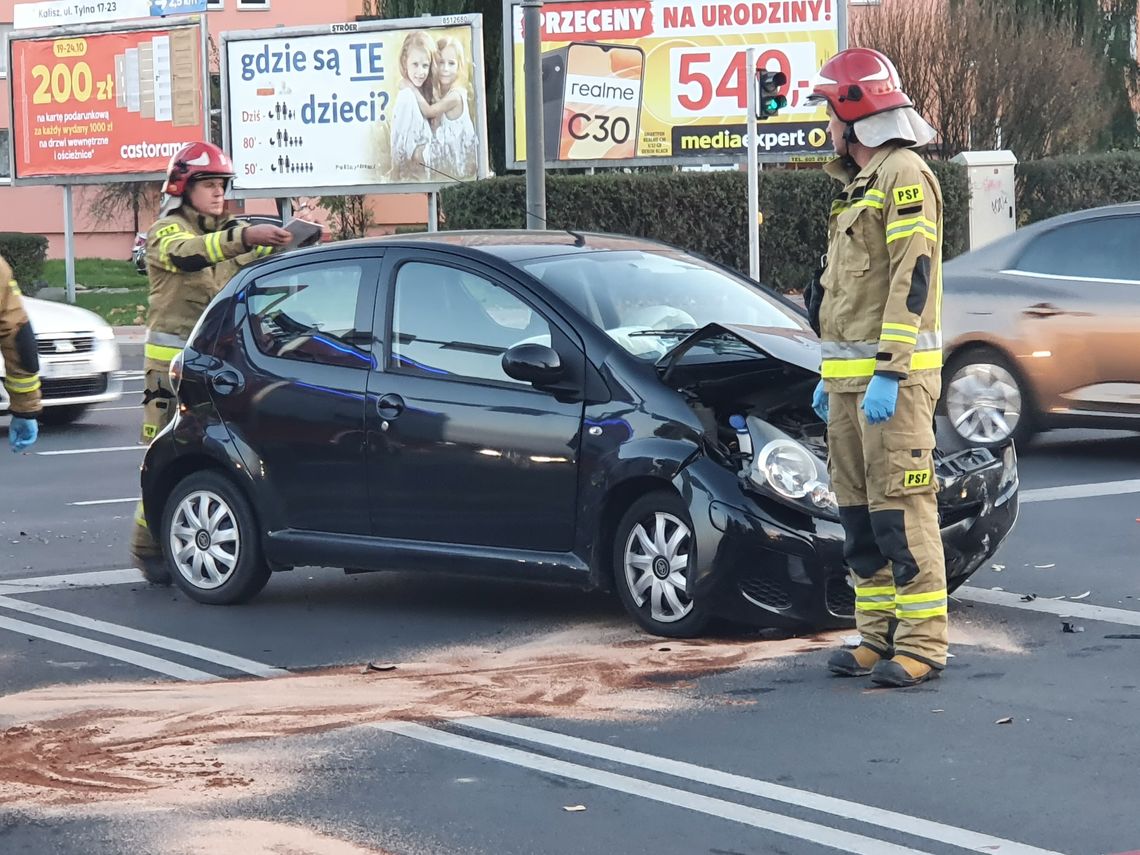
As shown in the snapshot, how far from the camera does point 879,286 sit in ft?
21.3

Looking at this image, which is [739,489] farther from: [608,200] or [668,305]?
[608,200]

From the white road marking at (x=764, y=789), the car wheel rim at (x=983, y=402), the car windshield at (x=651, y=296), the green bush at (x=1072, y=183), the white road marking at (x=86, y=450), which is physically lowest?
the white road marking at (x=764, y=789)

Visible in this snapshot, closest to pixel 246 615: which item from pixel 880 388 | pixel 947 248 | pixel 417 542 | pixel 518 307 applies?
pixel 417 542

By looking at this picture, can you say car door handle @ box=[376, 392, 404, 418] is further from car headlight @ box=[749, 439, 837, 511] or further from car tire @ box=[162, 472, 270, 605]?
car headlight @ box=[749, 439, 837, 511]

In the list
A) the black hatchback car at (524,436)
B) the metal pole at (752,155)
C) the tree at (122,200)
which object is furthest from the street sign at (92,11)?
the black hatchback car at (524,436)

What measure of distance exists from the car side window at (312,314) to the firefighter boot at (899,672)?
265 centimetres

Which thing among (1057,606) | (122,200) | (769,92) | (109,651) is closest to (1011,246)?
(1057,606)

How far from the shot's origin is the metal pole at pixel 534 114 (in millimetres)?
17625

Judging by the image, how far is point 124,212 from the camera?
4606cm

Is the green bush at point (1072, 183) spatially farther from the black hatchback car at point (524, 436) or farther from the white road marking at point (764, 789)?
the white road marking at point (764, 789)

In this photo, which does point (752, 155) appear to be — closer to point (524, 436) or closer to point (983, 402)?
point (983, 402)

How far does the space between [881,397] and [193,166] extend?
3961 millimetres

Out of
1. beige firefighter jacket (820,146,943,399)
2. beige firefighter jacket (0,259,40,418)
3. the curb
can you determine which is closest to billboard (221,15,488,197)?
the curb

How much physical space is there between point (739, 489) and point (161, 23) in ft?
Result: 85.4
